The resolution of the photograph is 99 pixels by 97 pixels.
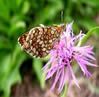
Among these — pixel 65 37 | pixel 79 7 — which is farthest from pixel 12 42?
pixel 65 37

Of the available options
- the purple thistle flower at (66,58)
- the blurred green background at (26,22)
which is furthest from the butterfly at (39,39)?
the blurred green background at (26,22)

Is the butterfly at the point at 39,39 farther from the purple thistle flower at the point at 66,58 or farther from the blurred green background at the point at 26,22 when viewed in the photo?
the blurred green background at the point at 26,22

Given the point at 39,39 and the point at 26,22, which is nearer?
the point at 39,39

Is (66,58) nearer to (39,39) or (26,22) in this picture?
(39,39)

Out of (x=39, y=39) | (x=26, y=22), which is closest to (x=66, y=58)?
(x=39, y=39)

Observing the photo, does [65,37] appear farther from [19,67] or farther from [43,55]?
[19,67]

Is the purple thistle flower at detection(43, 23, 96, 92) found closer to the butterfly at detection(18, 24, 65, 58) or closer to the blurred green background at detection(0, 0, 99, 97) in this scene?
the butterfly at detection(18, 24, 65, 58)

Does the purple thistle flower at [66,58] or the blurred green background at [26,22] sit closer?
the purple thistle flower at [66,58]

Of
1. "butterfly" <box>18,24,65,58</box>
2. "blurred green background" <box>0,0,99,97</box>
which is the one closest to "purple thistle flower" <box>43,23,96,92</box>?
"butterfly" <box>18,24,65,58</box>
